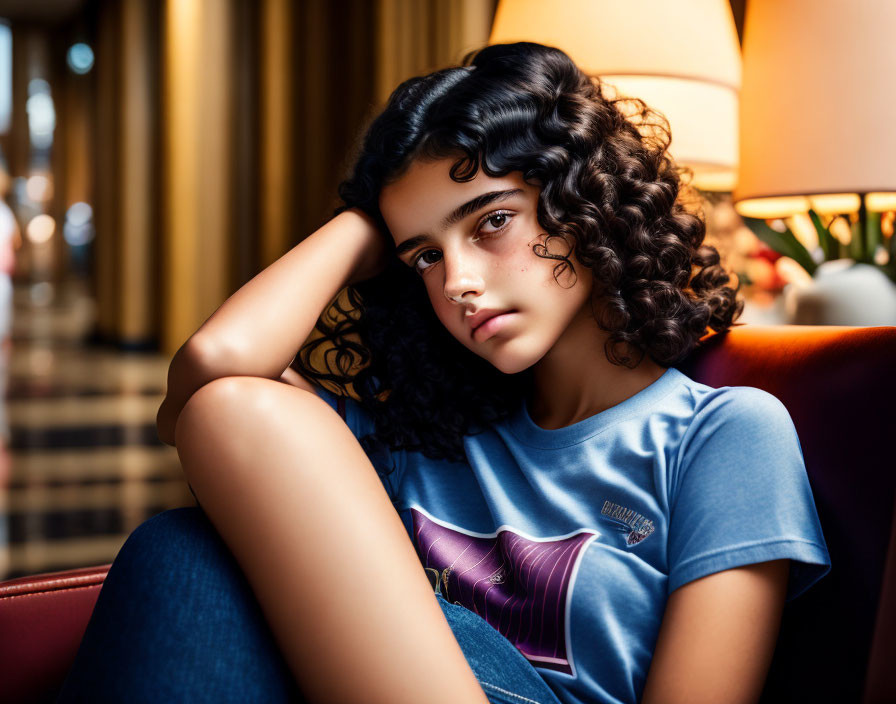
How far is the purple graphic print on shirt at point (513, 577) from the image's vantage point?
86cm

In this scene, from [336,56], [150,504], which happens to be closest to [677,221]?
[150,504]

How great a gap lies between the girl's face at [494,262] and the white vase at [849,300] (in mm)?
827

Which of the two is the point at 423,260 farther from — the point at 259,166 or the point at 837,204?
the point at 259,166

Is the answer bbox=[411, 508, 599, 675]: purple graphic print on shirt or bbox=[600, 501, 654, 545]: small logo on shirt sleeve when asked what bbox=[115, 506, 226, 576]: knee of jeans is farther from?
bbox=[600, 501, 654, 545]: small logo on shirt sleeve

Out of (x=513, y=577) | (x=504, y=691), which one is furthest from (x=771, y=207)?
(x=504, y=691)

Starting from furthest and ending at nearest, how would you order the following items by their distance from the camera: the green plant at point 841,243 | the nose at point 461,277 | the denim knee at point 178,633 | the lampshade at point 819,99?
the green plant at point 841,243
the lampshade at point 819,99
the nose at point 461,277
the denim knee at point 178,633

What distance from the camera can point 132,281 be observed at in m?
8.05

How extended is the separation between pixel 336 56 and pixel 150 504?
11.1 ft

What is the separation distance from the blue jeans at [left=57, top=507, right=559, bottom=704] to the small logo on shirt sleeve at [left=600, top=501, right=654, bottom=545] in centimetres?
18

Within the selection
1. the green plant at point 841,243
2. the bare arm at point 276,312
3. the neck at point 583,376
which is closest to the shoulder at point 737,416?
the neck at point 583,376

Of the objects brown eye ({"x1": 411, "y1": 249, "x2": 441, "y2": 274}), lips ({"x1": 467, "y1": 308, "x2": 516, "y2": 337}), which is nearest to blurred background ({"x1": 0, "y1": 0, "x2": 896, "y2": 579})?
brown eye ({"x1": 411, "y1": 249, "x2": 441, "y2": 274})

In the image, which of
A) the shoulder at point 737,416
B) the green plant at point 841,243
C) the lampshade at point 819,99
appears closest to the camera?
the shoulder at point 737,416

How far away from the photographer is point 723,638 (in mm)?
740

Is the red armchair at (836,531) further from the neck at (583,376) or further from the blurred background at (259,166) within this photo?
the blurred background at (259,166)
